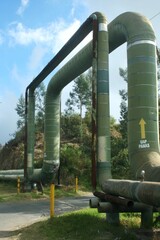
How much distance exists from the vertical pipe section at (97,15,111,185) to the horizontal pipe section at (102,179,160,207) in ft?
6.43

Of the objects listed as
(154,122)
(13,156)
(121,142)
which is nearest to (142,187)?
(154,122)

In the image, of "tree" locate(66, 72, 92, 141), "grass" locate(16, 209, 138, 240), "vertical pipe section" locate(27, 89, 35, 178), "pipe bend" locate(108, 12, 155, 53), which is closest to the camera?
"grass" locate(16, 209, 138, 240)

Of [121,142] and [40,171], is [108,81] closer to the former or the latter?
[40,171]

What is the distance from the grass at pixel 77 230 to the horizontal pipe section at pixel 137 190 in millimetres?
948

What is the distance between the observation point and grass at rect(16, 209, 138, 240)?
9.06 meters

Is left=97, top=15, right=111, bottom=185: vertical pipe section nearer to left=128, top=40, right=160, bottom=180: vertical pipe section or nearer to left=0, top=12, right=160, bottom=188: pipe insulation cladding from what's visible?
left=0, top=12, right=160, bottom=188: pipe insulation cladding

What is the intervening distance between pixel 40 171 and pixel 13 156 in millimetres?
12310

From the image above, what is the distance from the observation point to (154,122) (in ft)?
41.7

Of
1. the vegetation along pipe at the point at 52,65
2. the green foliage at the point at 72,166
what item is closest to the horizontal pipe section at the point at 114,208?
the vegetation along pipe at the point at 52,65

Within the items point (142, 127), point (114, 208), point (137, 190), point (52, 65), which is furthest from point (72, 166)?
point (137, 190)

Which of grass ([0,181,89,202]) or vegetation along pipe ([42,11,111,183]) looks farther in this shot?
grass ([0,181,89,202])

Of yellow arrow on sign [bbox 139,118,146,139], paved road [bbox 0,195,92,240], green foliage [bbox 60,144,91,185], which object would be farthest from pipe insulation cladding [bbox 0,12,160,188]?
green foliage [bbox 60,144,91,185]

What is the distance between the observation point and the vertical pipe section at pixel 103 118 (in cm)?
1263

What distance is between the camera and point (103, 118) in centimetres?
1273
